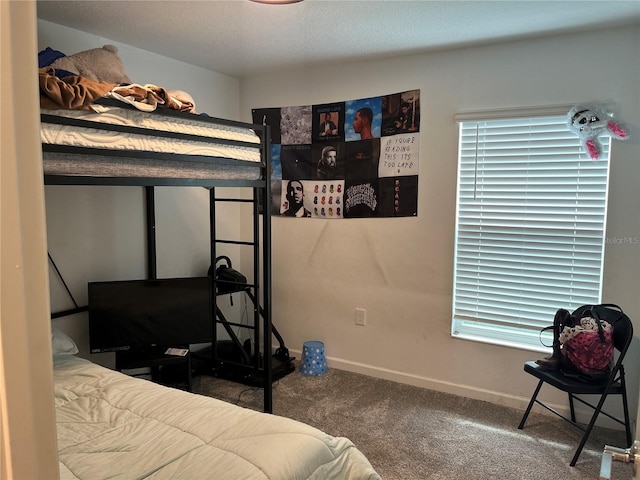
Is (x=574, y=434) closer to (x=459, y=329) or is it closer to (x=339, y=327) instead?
(x=459, y=329)

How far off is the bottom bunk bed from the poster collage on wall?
1.95 metres

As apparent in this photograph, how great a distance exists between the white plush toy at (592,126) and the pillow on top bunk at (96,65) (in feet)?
8.31

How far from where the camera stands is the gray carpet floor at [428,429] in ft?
8.13

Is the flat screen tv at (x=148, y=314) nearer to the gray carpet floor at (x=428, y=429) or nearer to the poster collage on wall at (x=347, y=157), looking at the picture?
the gray carpet floor at (x=428, y=429)

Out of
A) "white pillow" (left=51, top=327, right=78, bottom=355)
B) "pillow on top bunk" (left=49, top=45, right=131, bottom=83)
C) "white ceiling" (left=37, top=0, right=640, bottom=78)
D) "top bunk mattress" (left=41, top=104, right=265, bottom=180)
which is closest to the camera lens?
"top bunk mattress" (left=41, top=104, right=265, bottom=180)

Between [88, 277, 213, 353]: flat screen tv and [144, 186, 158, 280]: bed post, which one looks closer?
[88, 277, 213, 353]: flat screen tv

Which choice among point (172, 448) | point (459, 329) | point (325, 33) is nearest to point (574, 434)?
point (459, 329)

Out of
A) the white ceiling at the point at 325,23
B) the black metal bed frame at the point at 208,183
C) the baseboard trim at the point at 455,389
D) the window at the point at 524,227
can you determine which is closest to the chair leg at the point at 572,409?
the baseboard trim at the point at 455,389

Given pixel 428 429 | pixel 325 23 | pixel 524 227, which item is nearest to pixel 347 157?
pixel 325 23

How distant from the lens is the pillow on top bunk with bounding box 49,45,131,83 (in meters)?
2.30

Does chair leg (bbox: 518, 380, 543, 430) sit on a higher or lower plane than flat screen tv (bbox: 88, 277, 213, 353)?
lower

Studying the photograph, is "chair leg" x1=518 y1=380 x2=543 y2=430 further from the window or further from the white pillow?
the white pillow

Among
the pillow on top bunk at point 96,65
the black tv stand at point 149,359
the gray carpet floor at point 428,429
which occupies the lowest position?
the gray carpet floor at point 428,429

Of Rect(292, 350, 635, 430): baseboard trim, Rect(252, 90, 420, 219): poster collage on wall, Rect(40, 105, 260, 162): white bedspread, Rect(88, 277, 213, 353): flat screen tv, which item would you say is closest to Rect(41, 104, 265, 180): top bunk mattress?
Rect(40, 105, 260, 162): white bedspread
